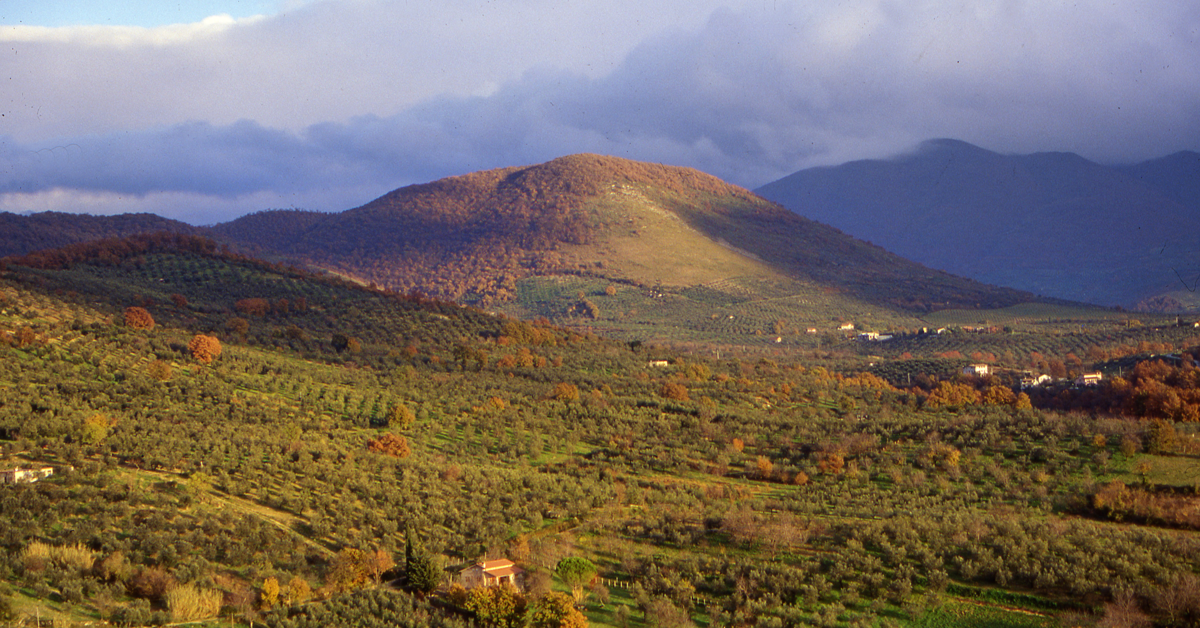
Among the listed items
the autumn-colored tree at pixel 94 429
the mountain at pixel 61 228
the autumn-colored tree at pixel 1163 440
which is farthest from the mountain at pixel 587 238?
the autumn-colored tree at pixel 94 429

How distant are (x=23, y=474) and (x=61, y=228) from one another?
96.2 meters

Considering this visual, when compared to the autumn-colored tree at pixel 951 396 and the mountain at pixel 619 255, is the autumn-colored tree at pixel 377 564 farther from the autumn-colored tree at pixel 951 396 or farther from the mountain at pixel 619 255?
the mountain at pixel 619 255

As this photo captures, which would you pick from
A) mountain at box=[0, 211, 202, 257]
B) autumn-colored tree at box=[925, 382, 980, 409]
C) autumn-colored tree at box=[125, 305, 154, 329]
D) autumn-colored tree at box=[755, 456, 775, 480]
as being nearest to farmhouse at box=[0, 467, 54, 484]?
autumn-colored tree at box=[755, 456, 775, 480]

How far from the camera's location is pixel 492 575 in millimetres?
18125

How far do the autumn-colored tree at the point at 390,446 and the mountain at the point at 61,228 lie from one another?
78.6 m

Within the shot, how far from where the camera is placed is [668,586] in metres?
18.0

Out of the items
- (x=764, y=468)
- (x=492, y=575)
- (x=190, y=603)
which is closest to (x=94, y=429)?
(x=190, y=603)

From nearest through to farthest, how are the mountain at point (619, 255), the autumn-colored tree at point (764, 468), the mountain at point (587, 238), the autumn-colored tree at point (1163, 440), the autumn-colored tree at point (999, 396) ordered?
the autumn-colored tree at point (1163, 440)
the autumn-colored tree at point (764, 468)
the autumn-colored tree at point (999, 396)
the mountain at point (619, 255)
the mountain at point (587, 238)

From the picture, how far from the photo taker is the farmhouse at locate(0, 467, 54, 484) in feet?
68.1

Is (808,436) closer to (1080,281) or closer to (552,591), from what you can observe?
(552,591)

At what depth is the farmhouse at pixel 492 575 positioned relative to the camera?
58.7ft

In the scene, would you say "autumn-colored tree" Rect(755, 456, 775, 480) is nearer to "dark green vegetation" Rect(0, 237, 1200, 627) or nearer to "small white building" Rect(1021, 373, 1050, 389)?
"dark green vegetation" Rect(0, 237, 1200, 627)

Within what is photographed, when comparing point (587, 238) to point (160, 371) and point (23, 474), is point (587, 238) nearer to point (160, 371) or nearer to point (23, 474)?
point (160, 371)

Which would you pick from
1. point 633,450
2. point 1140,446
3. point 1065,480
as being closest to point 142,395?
point 633,450
